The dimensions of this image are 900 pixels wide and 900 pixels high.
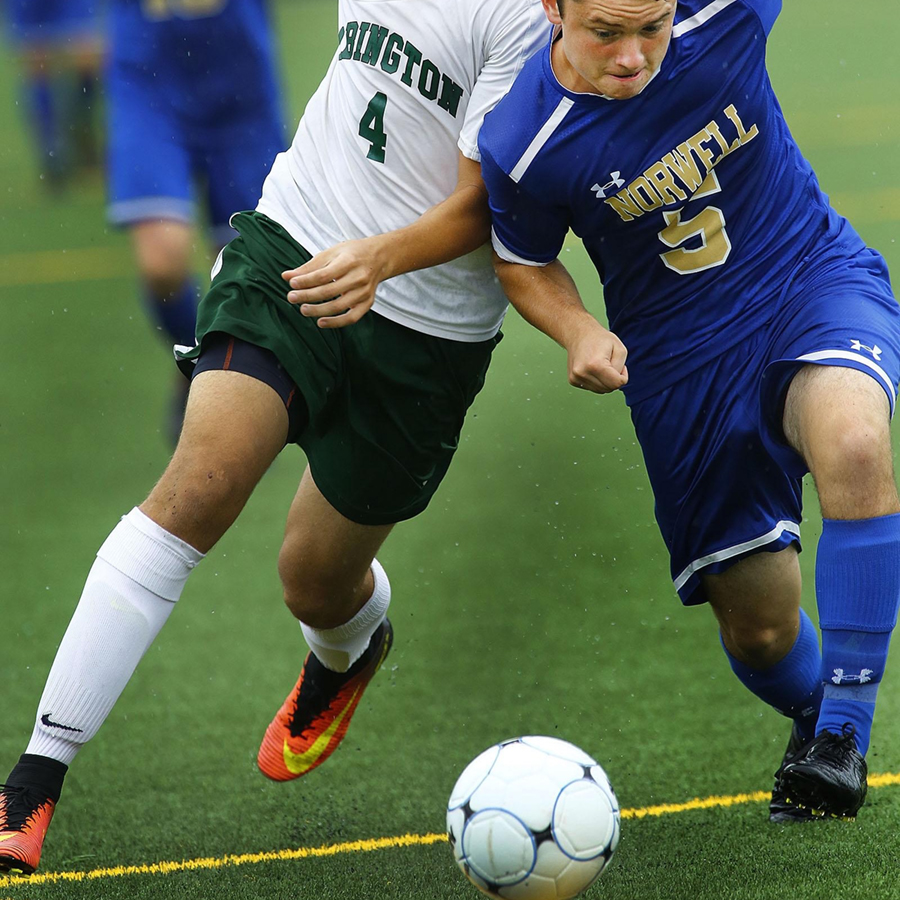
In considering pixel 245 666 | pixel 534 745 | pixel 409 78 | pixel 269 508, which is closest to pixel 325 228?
pixel 409 78

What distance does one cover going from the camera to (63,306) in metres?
10.2

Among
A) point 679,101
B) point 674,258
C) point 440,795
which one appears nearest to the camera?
point 679,101

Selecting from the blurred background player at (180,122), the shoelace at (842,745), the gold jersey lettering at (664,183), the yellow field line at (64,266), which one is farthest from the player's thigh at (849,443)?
the yellow field line at (64,266)

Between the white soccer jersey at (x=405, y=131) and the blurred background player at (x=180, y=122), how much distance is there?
265 centimetres

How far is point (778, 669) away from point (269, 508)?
121 inches

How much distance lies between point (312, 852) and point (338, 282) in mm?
1380

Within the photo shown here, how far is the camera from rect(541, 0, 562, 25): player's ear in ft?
9.55

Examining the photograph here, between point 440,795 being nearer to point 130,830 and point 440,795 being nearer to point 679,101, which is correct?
point 130,830

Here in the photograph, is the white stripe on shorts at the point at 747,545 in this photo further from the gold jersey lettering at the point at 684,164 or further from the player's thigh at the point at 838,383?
the gold jersey lettering at the point at 684,164

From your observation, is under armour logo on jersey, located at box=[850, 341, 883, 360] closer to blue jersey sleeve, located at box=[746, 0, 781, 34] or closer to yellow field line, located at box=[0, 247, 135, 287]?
blue jersey sleeve, located at box=[746, 0, 781, 34]

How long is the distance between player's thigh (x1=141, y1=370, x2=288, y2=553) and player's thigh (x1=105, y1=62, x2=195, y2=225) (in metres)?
3.12

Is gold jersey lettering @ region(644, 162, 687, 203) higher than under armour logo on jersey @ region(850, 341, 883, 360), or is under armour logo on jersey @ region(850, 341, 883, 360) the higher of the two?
gold jersey lettering @ region(644, 162, 687, 203)

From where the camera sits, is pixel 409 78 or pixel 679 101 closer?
pixel 679 101

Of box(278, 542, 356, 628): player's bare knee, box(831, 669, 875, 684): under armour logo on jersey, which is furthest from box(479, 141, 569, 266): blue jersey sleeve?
box(831, 669, 875, 684): under armour logo on jersey
